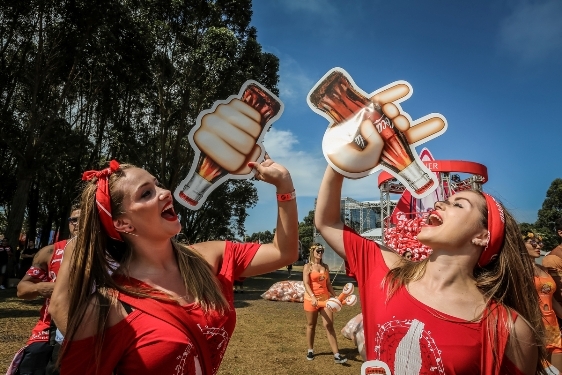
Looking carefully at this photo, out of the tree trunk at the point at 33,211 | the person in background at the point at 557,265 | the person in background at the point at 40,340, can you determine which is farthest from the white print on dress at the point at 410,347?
the tree trunk at the point at 33,211

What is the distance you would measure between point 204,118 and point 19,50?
15183mm

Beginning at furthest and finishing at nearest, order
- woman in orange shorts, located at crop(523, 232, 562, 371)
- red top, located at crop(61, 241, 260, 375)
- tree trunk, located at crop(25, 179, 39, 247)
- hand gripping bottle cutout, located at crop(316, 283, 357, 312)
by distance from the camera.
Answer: tree trunk, located at crop(25, 179, 39, 247) < hand gripping bottle cutout, located at crop(316, 283, 357, 312) < woman in orange shorts, located at crop(523, 232, 562, 371) < red top, located at crop(61, 241, 260, 375)

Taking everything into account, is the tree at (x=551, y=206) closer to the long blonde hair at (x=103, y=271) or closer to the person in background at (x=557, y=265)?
the person in background at (x=557, y=265)

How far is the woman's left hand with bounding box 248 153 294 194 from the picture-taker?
197cm

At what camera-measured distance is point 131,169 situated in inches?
71.1

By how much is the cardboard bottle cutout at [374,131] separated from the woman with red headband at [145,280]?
0.37m

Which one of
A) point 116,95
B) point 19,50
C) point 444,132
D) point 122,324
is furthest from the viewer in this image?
point 116,95

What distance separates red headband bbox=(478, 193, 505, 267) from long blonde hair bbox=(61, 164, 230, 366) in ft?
3.97

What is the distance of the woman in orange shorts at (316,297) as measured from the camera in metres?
6.41

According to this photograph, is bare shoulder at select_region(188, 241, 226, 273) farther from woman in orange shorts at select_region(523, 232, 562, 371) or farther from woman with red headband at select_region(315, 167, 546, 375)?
woman in orange shorts at select_region(523, 232, 562, 371)

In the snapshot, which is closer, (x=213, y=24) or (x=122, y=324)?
(x=122, y=324)

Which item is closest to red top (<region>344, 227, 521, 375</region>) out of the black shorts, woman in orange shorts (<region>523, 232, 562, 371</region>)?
the black shorts

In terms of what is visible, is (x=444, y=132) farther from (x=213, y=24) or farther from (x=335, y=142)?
(x=213, y=24)

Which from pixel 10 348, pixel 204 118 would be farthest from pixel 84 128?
pixel 204 118
